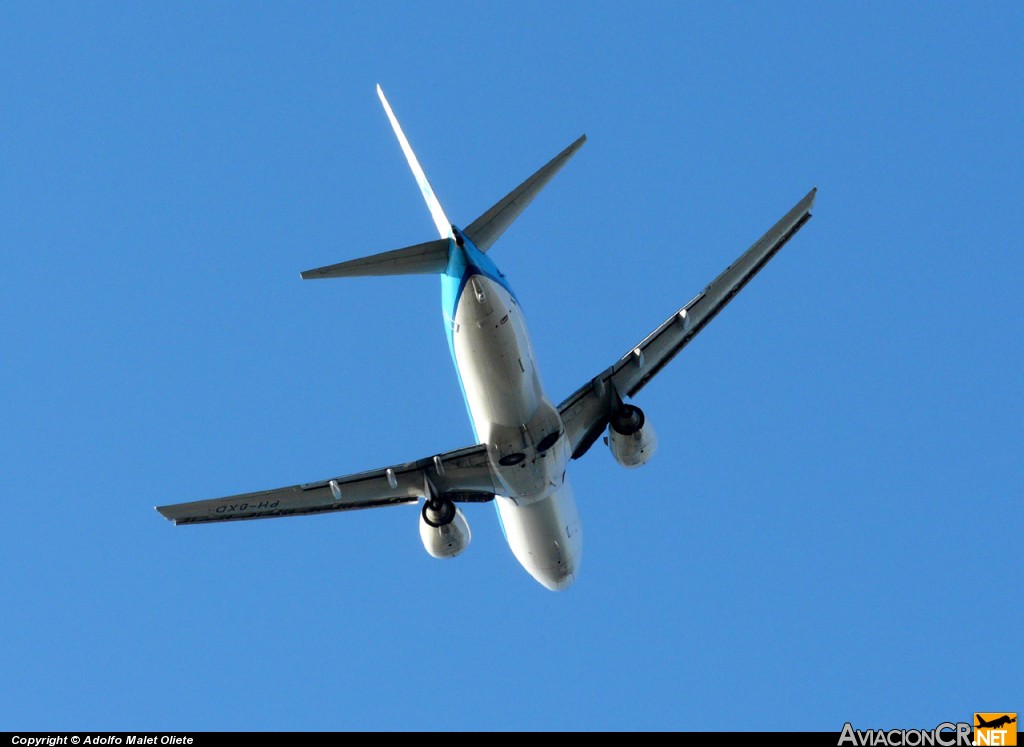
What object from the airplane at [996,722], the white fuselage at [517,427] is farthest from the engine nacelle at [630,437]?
the airplane at [996,722]

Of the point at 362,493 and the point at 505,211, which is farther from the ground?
the point at 505,211

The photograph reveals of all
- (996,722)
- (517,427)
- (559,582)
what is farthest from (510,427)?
(996,722)

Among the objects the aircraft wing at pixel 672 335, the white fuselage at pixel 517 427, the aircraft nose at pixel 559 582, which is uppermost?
the aircraft wing at pixel 672 335

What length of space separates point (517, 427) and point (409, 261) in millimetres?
5282

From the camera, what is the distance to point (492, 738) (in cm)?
3609

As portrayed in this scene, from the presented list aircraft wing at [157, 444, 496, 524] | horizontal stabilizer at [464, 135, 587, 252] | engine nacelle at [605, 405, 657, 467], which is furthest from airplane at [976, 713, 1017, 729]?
horizontal stabilizer at [464, 135, 587, 252]

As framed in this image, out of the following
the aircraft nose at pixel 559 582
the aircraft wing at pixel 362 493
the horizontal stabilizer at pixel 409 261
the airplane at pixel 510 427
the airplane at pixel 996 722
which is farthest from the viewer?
the aircraft nose at pixel 559 582

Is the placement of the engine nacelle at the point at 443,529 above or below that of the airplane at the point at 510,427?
below

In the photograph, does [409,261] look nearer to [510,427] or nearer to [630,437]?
[510,427]

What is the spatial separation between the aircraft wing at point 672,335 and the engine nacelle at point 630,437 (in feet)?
2.17

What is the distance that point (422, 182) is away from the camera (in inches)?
1412

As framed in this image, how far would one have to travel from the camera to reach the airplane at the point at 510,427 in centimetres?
3284

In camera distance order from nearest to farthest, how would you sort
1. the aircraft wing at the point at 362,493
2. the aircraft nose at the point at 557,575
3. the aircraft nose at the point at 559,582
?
the aircraft wing at the point at 362,493, the aircraft nose at the point at 557,575, the aircraft nose at the point at 559,582

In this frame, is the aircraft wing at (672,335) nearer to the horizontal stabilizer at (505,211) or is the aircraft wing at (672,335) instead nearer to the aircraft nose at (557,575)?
the aircraft nose at (557,575)
